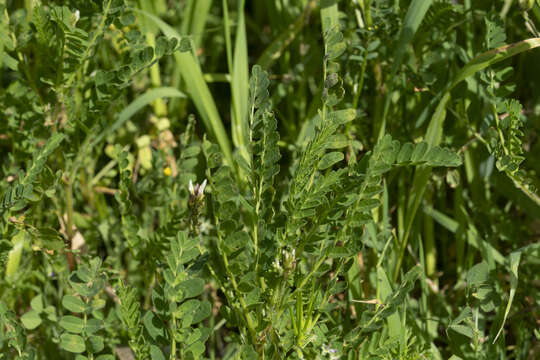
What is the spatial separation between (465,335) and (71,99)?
1234mm

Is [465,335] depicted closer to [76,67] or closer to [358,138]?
[358,138]

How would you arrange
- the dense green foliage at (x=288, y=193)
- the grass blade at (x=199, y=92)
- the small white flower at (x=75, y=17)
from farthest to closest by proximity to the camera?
the grass blade at (x=199, y=92) → the small white flower at (x=75, y=17) → the dense green foliage at (x=288, y=193)

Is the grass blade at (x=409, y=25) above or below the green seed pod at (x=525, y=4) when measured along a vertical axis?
below

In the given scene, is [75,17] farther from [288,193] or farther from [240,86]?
[288,193]

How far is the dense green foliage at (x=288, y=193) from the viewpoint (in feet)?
4.71

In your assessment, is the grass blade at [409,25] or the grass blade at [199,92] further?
the grass blade at [199,92]

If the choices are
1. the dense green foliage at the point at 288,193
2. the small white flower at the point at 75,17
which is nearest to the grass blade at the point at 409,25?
the dense green foliage at the point at 288,193

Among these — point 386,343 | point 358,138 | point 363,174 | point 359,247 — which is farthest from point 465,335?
point 358,138

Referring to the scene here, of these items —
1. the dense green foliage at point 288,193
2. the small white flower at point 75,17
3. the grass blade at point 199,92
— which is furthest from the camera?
the grass blade at point 199,92

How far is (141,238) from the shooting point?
5.92 ft

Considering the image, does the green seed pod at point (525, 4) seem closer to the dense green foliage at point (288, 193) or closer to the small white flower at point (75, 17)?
the dense green foliage at point (288, 193)

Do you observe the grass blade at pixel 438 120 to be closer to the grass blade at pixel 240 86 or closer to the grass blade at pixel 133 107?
the grass blade at pixel 240 86

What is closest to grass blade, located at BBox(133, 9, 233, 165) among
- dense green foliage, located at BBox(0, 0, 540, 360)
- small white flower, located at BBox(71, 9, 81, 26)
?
dense green foliage, located at BBox(0, 0, 540, 360)

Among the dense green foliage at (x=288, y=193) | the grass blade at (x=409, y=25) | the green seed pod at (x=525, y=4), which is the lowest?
the dense green foliage at (x=288, y=193)
